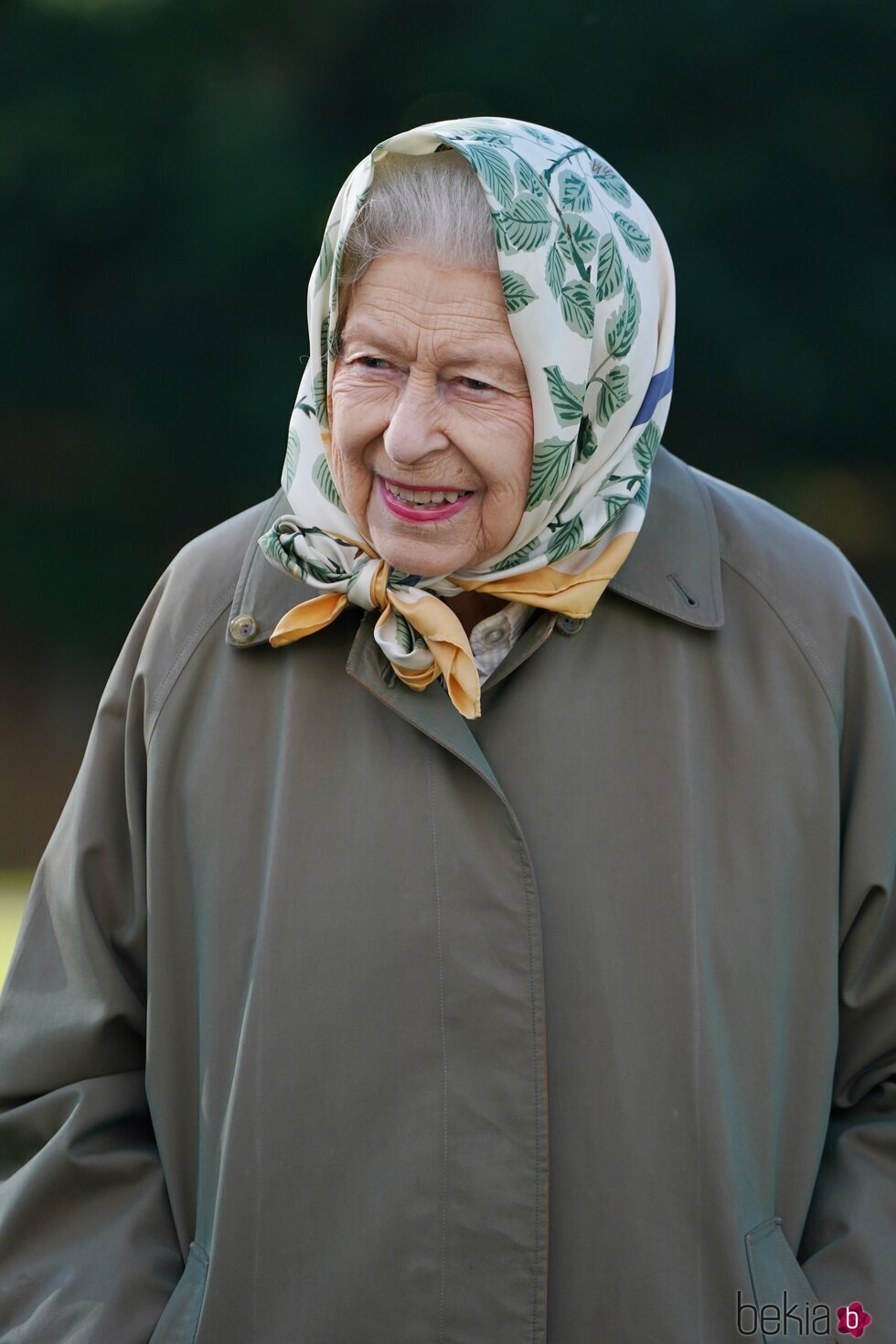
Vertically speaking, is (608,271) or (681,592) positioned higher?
(608,271)

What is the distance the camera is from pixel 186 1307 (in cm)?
168

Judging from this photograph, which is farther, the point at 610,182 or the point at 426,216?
the point at 610,182

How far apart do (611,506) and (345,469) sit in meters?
0.31

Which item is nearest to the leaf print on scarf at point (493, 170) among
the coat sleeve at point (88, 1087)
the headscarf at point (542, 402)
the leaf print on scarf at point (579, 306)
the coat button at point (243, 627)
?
the headscarf at point (542, 402)

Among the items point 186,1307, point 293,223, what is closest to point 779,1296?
point 186,1307

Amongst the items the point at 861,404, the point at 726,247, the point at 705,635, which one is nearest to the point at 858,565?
the point at 861,404

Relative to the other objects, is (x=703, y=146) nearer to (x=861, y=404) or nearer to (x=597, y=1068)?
(x=861, y=404)

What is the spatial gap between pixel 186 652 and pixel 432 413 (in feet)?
1.44

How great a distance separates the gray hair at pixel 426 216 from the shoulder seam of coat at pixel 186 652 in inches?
17.0

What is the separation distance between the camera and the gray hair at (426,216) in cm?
161

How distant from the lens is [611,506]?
5.66 ft

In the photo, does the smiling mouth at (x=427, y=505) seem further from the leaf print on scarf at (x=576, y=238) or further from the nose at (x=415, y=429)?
the leaf print on scarf at (x=576, y=238)

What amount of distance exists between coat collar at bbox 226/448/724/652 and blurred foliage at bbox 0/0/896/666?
3664 millimetres

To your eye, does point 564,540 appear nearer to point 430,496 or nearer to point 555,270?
point 430,496
